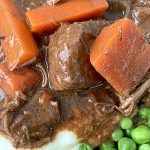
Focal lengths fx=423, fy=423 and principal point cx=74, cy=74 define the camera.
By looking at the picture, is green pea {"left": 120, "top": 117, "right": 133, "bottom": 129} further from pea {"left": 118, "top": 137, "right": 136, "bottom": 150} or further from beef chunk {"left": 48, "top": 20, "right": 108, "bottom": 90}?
beef chunk {"left": 48, "top": 20, "right": 108, "bottom": 90}

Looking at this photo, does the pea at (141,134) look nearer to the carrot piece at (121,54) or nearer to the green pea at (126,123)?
the green pea at (126,123)

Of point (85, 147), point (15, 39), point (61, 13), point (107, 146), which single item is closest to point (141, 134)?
point (107, 146)

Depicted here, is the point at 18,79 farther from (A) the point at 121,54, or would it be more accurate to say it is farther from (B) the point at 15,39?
(A) the point at 121,54

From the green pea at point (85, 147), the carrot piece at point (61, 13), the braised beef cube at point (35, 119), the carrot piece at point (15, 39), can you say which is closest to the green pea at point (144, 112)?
the green pea at point (85, 147)

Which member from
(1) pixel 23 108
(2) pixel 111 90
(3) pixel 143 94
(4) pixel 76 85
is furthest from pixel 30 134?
(3) pixel 143 94

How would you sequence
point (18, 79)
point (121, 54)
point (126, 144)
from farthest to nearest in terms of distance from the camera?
point (126, 144) < point (18, 79) < point (121, 54)
